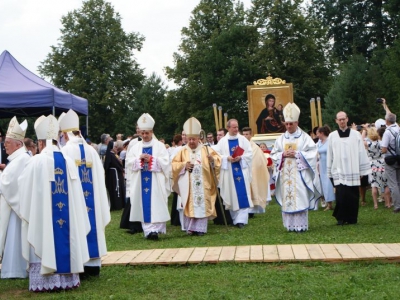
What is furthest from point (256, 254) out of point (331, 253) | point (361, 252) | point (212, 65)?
point (212, 65)

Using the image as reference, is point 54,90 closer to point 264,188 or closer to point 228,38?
point 264,188

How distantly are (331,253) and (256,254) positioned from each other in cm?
94

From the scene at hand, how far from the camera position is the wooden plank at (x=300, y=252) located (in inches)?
327

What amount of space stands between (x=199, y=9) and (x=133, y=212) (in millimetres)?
36849

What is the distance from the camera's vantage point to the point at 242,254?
8.74 meters

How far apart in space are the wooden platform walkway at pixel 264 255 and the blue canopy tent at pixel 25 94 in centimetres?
775

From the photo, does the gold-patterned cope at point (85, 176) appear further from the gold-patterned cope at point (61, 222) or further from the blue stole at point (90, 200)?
the gold-patterned cope at point (61, 222)

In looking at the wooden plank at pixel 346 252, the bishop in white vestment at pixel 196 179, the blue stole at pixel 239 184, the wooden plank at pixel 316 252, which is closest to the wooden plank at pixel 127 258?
the wooden plank at pixel 316 252

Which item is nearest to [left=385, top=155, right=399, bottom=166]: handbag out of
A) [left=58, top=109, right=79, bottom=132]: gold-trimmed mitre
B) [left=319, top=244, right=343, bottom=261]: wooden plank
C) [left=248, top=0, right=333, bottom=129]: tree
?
[left=319, top=244, right=343, bottom=261]: wooden plank

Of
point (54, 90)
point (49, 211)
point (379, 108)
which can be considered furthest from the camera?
point (379, 108)

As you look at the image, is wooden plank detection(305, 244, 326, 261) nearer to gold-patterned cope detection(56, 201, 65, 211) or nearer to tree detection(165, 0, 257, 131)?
gold-patterned cope detection(56, 201, 65, 211)

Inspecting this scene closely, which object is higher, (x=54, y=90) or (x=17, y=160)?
(x=54, y=90)

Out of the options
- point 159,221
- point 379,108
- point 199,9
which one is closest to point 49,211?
point 159,221

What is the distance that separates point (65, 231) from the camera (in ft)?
24.0
